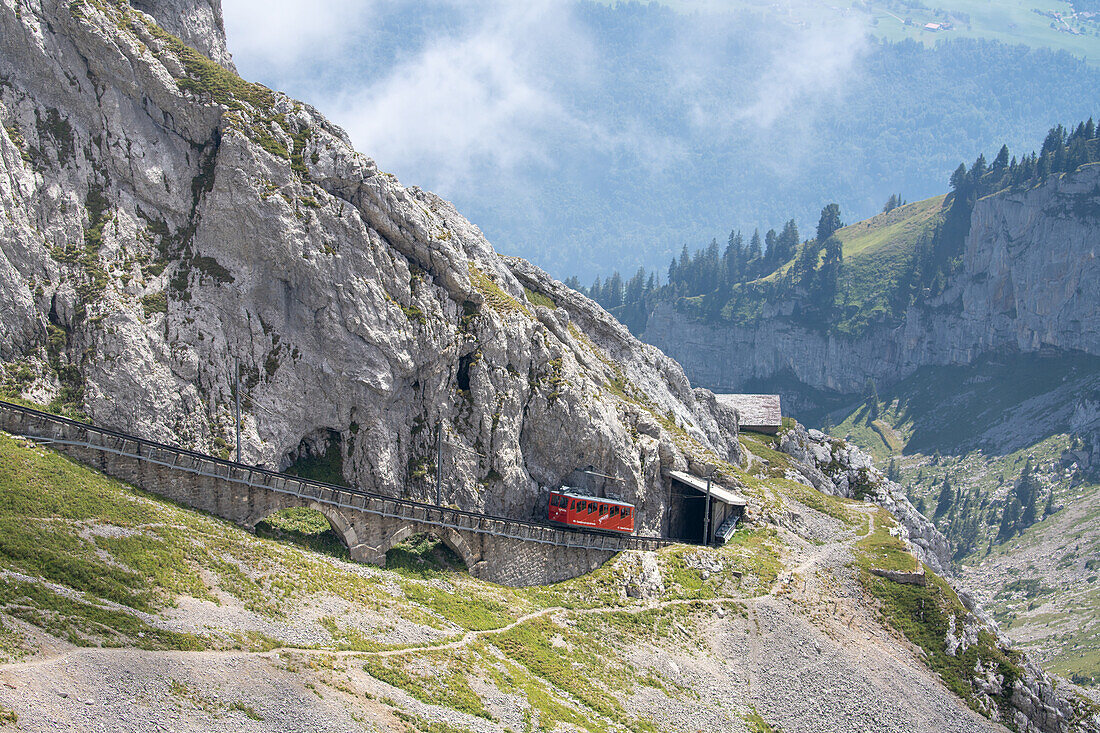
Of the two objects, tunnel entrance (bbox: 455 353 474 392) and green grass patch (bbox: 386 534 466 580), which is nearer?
green grass patch (bbox: 386 534 466 580)

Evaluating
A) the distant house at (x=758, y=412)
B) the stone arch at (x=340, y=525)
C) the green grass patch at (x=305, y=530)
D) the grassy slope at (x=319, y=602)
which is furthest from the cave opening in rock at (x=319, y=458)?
the distant house at (x=758, y=412)

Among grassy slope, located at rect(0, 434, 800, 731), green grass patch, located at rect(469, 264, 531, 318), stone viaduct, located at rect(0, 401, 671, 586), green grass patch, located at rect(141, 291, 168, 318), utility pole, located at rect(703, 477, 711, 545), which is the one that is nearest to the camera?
grassy slope, located at rect(0, 434, 800, 731)

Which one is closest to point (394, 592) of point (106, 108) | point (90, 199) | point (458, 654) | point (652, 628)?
point (458, 654)

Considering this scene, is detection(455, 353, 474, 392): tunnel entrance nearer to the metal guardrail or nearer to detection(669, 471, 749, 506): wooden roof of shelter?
the metal guardrail

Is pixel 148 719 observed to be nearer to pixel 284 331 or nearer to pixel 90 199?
pixel 284 331

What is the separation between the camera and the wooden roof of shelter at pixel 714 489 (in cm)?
8200

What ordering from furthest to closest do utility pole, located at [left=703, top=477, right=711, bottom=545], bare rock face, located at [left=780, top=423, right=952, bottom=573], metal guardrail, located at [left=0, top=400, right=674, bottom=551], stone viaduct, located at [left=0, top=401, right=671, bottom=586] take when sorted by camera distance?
bare rock face, located at [left=780, top=423, right=952, bottom=573]
utility pole, located at [left=703, top=477, right=711, bottom=545]
stone viaduct, located at [left=0, top=401, right=671, bottom=586]
metal guardrail, located at [left=0, top=400, right=674, bottom=551]

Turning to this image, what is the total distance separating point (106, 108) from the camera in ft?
209

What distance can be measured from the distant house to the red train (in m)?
55.0

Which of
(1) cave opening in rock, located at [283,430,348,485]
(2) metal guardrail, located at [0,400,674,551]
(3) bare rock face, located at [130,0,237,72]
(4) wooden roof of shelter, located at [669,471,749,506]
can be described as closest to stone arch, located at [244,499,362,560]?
(2) metal guardrail, located at [0,400,674,551]

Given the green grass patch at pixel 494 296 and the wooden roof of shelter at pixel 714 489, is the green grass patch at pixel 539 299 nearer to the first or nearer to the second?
the green grass patch at pixel 494 296

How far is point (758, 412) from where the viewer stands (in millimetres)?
126750

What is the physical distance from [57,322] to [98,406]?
6.44 meters

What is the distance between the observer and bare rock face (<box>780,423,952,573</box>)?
4336 inches
